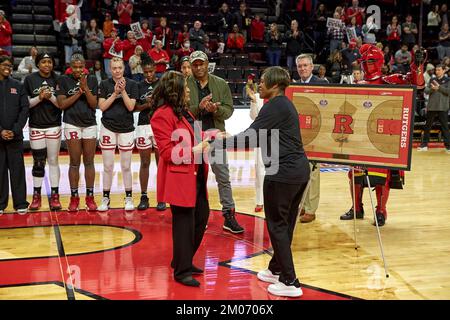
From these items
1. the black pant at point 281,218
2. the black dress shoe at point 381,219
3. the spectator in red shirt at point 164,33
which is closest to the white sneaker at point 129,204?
the black dress shoe at point 381,219

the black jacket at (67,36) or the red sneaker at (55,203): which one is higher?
the black jacket at (67,36)

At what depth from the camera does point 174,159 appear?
15.6 feet

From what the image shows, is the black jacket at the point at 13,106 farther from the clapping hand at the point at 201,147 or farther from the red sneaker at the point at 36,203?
the clapping hand at the point at 201,147

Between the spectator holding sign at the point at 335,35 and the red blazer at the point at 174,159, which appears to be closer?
the red blazer at the point at 174,159

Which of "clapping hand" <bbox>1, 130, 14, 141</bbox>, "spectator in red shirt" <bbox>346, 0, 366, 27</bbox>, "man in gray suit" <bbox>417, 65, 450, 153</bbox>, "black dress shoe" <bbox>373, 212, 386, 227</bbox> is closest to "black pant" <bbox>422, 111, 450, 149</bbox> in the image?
"man in gray suit" <bbox>417, 65, 450, 153</bbox>

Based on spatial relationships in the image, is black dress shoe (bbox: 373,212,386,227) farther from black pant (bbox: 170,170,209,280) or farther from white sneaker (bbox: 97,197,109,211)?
white sneaker (bbox: 97,197,109,211)

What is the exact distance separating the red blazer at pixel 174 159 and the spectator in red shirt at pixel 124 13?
11.2 meters

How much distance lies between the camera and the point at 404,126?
5590 millimetres

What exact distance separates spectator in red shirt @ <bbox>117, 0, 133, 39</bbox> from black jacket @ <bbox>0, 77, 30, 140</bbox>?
8.49 meters

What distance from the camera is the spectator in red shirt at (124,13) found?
50.4 ft

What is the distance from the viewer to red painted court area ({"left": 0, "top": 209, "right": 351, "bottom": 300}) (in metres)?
4.81

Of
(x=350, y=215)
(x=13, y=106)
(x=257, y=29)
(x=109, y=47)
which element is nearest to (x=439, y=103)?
(x=257, y=29)

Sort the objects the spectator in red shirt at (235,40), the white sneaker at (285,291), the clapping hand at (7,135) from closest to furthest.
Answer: the white sneaker at (285,291) → the clapping hand at (7,135) → the spectator in red shirt at (235,40)

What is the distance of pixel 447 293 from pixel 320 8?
48.9 feet
